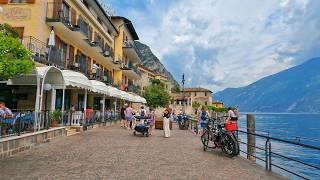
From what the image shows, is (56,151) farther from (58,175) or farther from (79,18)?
(79,18)

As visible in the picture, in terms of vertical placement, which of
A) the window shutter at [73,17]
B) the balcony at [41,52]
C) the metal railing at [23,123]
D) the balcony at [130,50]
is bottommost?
the metal railing at [23,123]

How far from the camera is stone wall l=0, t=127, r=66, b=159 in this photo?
396 inches

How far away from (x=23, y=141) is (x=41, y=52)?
8.93 m

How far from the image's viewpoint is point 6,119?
36.3ft

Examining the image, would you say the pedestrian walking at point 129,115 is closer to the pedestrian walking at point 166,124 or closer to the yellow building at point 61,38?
the yellow building at point 61,38

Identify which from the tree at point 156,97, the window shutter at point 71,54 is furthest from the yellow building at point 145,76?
the window shutter at point 71,54

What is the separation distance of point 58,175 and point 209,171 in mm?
3743

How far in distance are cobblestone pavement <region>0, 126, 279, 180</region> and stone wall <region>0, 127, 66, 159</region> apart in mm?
A: 289

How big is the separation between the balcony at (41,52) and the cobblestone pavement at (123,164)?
749 centimetres

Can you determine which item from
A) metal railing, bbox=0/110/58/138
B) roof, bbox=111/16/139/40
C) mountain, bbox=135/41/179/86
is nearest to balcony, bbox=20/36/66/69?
metal railing, bbox=0/110/58/138

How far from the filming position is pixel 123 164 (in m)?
9.14

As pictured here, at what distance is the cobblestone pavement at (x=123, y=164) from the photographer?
778 centimetres

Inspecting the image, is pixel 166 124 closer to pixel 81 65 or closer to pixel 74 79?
pixel 74 79

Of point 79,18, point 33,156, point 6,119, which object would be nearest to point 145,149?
point 33,156
